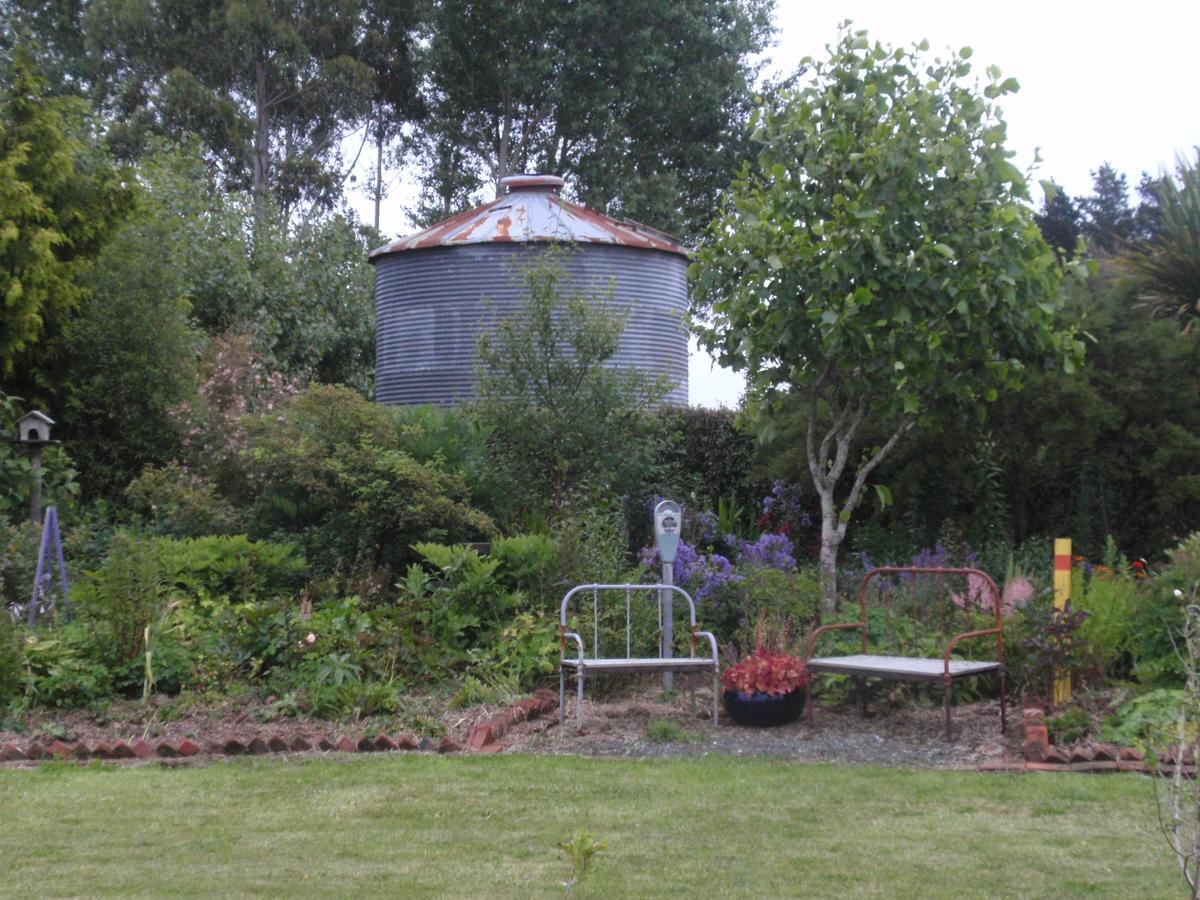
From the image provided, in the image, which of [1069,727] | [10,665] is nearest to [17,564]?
[10,665]

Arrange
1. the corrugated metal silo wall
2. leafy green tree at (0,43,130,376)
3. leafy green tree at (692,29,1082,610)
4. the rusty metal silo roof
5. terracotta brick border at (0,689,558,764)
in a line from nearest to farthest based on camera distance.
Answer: terracotta brick border at (0,689,558,764), leafy green tree at (692,29,1082,610), leafy green tree at (0,43,130,376), the corrugated metal silo wall, the rusty metal silo roof

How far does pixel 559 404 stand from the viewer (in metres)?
11.5

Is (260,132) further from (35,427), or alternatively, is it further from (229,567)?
(229,567)

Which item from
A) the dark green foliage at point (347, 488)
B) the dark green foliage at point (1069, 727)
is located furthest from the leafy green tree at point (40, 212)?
the dark green foliage at point (1069, 727)

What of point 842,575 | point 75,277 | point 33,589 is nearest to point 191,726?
point 33,589

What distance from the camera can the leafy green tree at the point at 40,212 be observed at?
13023 mm

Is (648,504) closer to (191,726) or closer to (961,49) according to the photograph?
(961,49)

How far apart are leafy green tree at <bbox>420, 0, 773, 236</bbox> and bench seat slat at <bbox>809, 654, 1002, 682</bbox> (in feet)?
68.2

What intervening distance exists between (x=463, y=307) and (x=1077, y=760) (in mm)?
10754

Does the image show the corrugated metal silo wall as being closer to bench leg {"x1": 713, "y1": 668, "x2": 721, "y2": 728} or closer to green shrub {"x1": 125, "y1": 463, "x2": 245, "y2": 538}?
green shrub {"x1": 125, "y1": 463, "x2": 245, "y2": 538}

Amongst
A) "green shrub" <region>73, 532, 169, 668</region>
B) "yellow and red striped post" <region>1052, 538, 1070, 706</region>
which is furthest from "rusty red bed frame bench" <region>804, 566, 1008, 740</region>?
"green shrub" <region>73, 532, 169, 668</region>

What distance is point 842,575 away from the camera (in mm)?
11547

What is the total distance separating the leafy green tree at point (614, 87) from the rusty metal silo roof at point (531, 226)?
1045cm

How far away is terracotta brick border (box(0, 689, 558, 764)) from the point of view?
6930 mm
